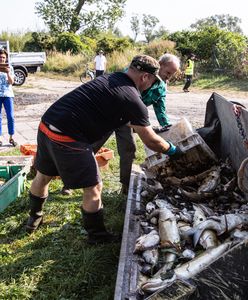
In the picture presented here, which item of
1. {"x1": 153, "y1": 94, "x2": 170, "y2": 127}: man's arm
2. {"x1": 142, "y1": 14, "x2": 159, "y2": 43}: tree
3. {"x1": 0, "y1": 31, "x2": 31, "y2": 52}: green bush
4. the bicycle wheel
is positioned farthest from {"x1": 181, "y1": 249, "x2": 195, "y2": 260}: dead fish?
{"x1": 142, "y1": 14, "x2": 159, "y2": 43}: tree

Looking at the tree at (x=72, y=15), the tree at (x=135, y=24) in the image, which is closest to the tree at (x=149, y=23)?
the tree at (x=135, y=24)

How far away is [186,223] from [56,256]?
1202 mm

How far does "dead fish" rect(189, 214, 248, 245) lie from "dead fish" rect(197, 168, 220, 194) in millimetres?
828

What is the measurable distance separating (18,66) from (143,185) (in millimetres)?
14830

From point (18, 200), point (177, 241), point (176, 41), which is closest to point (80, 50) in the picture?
point (176, 41)

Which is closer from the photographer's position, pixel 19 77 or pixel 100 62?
pixel 19 77

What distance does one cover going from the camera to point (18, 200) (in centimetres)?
488

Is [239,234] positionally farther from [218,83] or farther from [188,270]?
[218,83]

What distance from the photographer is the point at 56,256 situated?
147 inches

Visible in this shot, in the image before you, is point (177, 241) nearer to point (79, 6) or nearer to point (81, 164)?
point (81, 164)

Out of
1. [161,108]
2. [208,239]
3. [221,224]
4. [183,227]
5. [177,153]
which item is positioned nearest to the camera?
[208,239]

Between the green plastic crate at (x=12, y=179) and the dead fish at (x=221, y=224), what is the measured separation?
95.3 inches

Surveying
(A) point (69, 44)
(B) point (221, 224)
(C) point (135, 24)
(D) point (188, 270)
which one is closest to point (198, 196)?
(B) point (221, 224)

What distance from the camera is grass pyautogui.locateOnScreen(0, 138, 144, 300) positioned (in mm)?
3264
